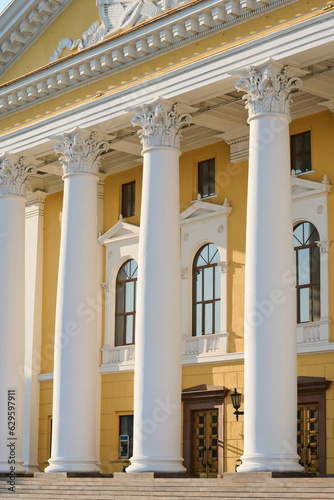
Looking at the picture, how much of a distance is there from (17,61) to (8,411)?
10.1 meters

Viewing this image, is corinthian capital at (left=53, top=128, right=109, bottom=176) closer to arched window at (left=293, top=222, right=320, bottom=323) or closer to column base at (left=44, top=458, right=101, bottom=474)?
arched window at (left=293, top=222, right=320, bottom=323)

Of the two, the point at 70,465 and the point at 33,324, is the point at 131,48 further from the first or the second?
the point at 33,324

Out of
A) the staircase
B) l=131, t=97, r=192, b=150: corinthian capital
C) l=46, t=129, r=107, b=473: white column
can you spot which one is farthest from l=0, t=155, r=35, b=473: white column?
l=131, t=97, r=192, b=150: corinthian capital

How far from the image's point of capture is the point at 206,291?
28.6 metres

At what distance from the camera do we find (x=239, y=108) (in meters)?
27.2

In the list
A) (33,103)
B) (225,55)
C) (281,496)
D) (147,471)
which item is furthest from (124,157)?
(281,496)

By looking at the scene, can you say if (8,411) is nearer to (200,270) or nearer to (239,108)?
(200,270)

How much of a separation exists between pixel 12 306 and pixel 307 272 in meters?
8.27

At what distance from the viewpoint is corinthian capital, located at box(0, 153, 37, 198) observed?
29547 millimetres

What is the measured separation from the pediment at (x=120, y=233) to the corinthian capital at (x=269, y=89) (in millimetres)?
8940

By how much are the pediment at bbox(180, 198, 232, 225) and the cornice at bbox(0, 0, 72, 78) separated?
6594 mm

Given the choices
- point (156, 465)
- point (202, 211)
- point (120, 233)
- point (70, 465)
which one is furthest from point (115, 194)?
point (156, 465)

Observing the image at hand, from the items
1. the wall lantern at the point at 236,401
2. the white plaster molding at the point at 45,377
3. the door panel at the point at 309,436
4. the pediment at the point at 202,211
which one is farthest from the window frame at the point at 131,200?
the door panel at the point at 309,436

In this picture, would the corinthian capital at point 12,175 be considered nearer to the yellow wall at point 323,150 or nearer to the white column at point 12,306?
the white column at point 12,306
